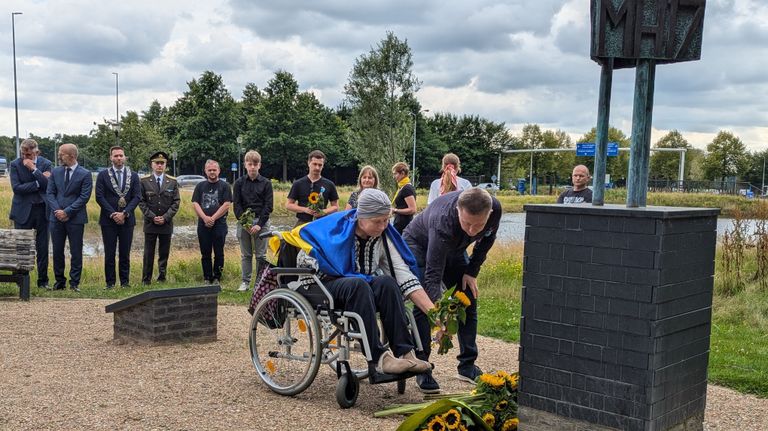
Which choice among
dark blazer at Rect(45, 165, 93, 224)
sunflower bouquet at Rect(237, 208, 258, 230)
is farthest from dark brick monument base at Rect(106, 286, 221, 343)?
dark blazer at Rect(45, 165, 93, 224)

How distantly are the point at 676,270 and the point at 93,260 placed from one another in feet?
37.5

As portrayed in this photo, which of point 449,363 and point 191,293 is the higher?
point 191,293

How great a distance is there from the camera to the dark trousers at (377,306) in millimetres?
4672

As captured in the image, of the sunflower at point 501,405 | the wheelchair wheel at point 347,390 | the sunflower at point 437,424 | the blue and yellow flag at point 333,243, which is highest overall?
the blue and yellow flag at point 333,243

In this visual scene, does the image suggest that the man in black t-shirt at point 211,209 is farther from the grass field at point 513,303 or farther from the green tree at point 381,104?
the green tree at point 381,104

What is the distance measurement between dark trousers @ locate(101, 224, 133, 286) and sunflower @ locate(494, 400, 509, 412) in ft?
23.1

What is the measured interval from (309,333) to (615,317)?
6.53ft

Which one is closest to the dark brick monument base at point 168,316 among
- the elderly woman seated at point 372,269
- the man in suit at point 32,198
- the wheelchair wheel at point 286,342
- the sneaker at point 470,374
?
the wheelchair wheel at point 286,342

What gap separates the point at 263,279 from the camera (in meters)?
5.33

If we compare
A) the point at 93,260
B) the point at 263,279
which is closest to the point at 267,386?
the point at 263,279

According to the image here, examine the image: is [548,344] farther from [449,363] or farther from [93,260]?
[93,260]

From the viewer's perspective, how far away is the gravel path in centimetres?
446

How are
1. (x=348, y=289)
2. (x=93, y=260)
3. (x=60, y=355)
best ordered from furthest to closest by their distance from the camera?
1. (x=93, y=260)
2. (x=60, y=355)
3. (x=348, y=289)

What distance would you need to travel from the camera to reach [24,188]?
10.0 metres
